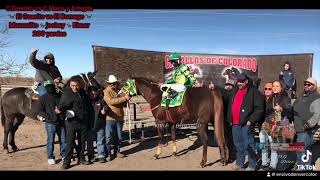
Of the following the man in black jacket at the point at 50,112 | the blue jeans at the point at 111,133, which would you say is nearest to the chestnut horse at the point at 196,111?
the blue jeans at the point at 111,133

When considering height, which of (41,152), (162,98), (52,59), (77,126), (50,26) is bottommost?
(41,152)

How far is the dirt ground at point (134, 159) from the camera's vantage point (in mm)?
7688

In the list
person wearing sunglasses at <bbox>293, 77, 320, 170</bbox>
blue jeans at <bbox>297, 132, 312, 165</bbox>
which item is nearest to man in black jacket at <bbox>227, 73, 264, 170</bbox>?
person wearing sunglasses at <bbox>293, 77, 320, 170</bbox>

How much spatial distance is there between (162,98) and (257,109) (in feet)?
9.01

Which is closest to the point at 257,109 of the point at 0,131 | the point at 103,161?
the point at 103,161

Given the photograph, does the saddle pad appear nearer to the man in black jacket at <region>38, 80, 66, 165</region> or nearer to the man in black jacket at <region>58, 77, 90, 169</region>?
the man in black jacket at <region>58, 77, 90, 169</region>

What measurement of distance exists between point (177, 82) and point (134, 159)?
2158 millimetres

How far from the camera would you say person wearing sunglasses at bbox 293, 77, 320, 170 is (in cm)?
620

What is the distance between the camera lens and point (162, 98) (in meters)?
8.74

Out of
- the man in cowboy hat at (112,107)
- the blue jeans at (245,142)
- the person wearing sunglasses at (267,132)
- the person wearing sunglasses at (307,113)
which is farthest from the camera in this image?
the man in cowboy hat at (112,107)

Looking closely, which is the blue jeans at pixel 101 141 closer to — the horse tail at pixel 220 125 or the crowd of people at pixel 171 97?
the crowd of people at pixel 171 97

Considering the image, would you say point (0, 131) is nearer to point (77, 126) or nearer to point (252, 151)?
point (77, 126)

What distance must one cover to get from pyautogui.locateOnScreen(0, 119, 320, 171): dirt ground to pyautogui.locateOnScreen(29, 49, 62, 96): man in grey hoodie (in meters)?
1.76
